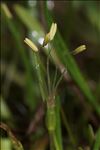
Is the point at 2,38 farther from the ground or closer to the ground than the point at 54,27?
farther from the ground

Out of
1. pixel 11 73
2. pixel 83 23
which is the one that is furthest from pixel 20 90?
pixel 83 23

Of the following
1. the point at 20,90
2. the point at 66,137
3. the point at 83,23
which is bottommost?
the point at 66,137

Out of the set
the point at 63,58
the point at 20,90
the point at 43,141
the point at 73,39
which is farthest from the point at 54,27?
the point at 73,39

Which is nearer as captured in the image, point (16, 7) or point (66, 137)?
point (66, 137)

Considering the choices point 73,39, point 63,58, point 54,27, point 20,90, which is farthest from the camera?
point 73,39

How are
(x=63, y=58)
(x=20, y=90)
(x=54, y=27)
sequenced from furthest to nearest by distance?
(x=20, y=90)
(x=63, y=58)
(x=54, y=27)

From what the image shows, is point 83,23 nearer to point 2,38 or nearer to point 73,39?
point 73,39
